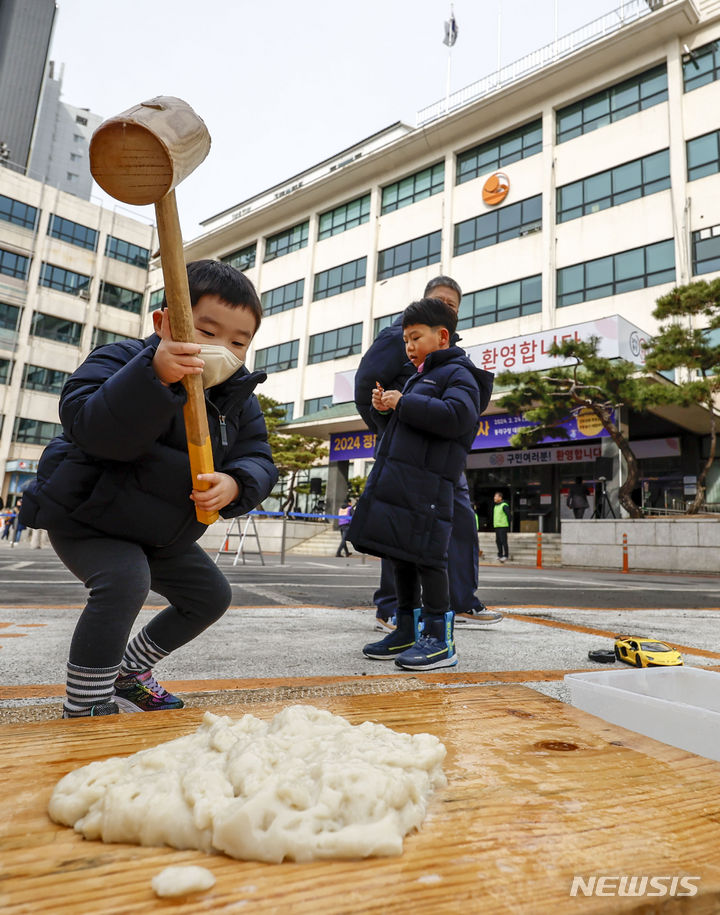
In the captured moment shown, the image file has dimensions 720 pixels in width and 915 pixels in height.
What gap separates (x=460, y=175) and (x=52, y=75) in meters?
55.3

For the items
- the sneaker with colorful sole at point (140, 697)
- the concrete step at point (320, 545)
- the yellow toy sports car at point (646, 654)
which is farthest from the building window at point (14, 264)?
the yellow toy sports car at point (646, 654)

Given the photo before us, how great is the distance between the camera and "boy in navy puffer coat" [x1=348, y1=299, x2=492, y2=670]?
2.53 metres

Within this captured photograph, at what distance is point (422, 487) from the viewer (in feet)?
8.53

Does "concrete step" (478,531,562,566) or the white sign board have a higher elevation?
the white sign board

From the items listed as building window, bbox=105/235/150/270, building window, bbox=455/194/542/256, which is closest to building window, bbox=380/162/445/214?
building window, bbox=455/194/542/256

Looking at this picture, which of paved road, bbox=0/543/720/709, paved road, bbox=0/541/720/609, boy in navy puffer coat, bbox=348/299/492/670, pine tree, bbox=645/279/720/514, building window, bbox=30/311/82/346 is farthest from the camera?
building window, bbox=30/311/82/346

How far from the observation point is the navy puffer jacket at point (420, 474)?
8.34ft

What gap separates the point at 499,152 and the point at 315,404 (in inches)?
527

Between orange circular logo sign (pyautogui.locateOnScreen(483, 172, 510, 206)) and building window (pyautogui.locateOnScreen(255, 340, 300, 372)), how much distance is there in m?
11.1

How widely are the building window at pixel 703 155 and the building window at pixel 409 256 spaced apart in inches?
373

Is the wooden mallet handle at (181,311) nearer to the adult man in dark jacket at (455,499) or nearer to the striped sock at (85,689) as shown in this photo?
the striped sock at (85,689)

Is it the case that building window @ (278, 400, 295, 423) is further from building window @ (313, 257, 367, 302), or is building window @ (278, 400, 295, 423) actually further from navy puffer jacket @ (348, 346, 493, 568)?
navy puffer jacket @ (348, 346, 493, 568)

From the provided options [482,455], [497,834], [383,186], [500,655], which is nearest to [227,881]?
[497,834]

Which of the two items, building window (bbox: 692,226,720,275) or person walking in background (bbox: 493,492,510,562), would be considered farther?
building window (bbox: 692,226,720,275)
